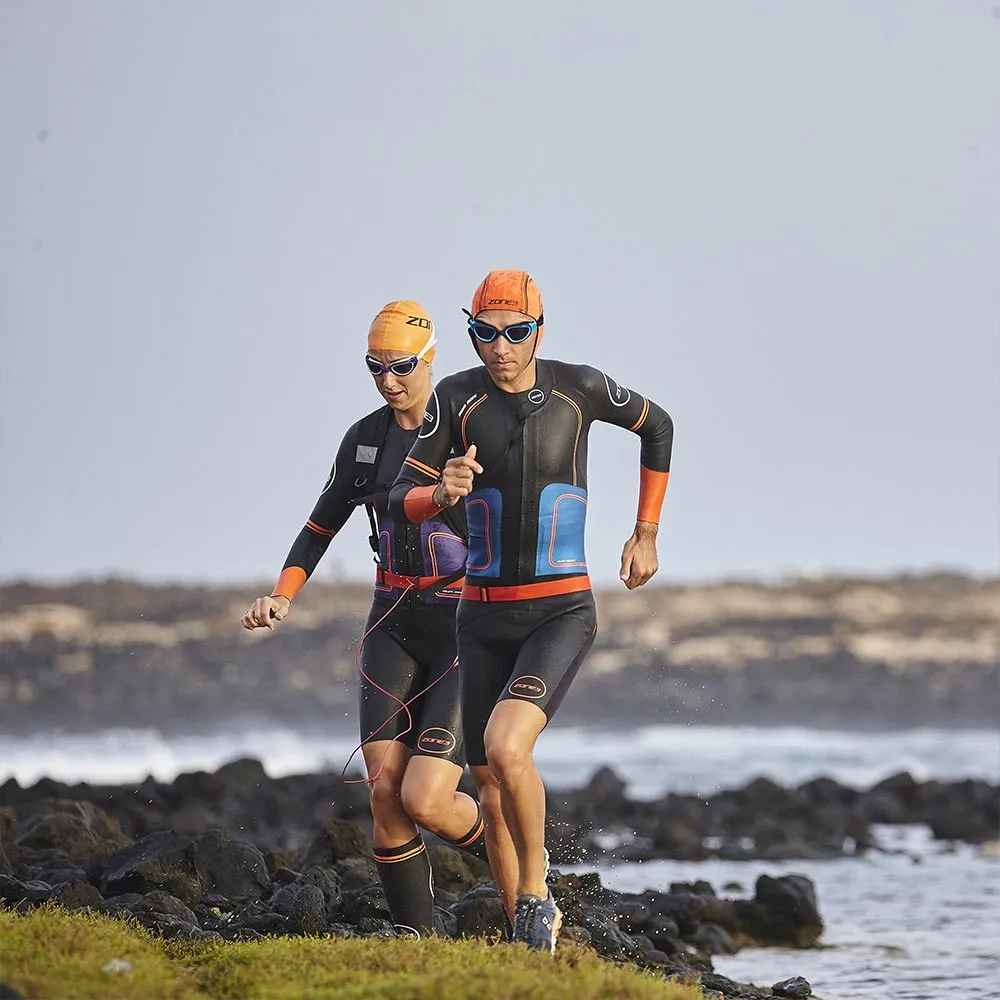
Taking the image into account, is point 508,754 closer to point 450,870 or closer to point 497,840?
point 497,840

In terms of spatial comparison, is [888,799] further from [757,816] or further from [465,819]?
[465,819]

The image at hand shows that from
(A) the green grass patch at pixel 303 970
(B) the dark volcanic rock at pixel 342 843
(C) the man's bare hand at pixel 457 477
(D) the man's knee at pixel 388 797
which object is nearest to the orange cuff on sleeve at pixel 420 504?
(C) the man's bare hand at pixel 457 477

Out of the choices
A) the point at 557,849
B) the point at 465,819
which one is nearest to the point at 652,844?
the point at 557,849

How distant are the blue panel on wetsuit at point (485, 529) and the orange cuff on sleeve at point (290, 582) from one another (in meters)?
1.50

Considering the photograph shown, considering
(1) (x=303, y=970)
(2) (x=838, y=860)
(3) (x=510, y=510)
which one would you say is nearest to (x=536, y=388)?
(3) (x=510, y=510)

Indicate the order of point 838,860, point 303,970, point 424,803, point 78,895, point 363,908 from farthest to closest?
point 838,860
point 363,908
point 78,895
point 424,803
point 303,970

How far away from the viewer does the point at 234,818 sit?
23.2 m

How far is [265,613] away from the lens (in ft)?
32.0

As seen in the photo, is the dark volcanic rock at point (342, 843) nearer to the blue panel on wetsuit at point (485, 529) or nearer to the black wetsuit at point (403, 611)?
the black wetsuit at point (403, 611)

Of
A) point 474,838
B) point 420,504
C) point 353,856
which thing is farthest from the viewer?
point 353,856

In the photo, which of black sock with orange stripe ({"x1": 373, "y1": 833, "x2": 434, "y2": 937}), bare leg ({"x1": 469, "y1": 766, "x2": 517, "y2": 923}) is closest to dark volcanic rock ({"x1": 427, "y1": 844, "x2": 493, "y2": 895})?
black sock with orange stripe ({"x1": 373, "y1": 833, "x2": 434, "y2": 937})

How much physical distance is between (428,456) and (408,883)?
2547 mm

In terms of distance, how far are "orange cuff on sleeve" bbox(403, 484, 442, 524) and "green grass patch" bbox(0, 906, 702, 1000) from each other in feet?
6.74

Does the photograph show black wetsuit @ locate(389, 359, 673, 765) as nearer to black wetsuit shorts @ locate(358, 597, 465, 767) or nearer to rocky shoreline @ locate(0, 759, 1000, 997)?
black wetsuit shorts @ locate(358, 597, 465, 767)
